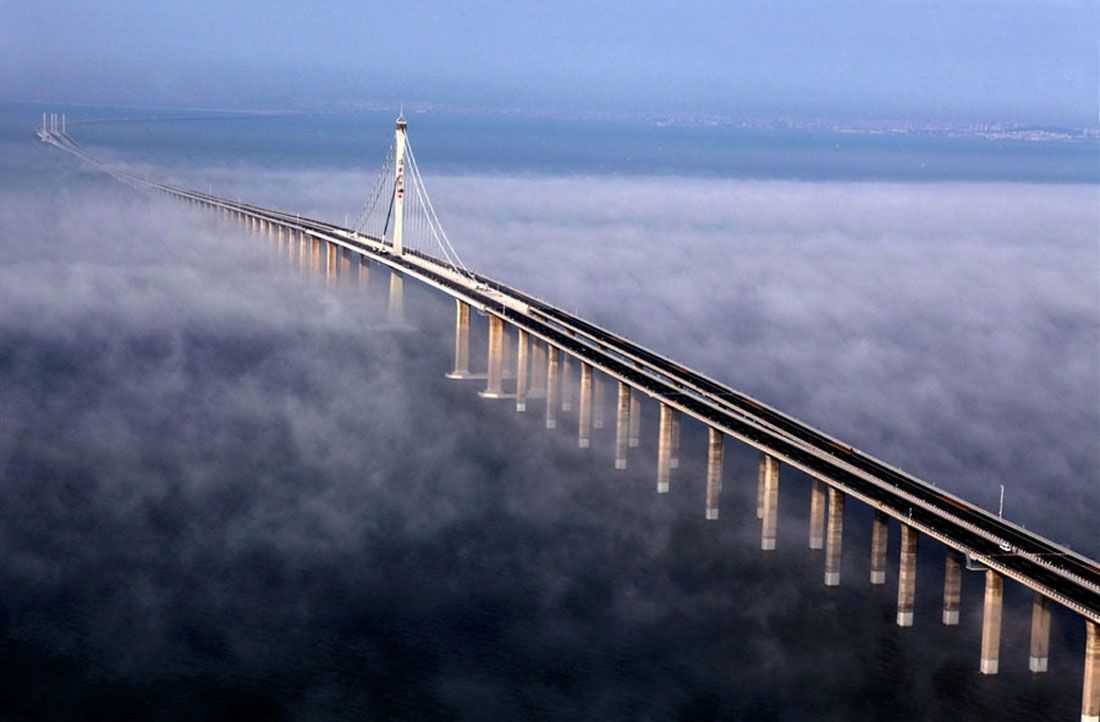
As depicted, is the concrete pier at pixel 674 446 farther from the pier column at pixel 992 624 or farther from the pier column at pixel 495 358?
the pier column at pixel 992 624

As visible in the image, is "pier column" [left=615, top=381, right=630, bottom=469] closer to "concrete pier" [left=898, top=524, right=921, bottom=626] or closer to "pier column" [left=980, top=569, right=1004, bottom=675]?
"concrete pier" [left=898, top=524, right=921, bottom=626]

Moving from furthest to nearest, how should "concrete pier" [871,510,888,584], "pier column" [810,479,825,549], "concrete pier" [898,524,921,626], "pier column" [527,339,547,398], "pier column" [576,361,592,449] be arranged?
"pier column" [527,339,547,398] → "pier column" [576,361,592,449] → "pier column" [810,479,825,549] → "concrete pier" [871,510,888,584] → "concrete pier" [898,524,921,626]

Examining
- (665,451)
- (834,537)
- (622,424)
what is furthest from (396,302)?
(834,537)

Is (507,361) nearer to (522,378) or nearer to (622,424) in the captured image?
(522,378)

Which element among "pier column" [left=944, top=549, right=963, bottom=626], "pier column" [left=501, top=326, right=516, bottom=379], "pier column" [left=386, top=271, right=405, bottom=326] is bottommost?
"pier column" [left=944, top=549, right=963, bottom=626]

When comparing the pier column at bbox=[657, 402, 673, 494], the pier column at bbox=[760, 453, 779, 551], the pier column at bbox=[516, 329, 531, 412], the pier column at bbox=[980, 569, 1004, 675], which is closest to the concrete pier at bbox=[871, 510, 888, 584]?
the pier column at bbox=[760, 453, 779, 551]

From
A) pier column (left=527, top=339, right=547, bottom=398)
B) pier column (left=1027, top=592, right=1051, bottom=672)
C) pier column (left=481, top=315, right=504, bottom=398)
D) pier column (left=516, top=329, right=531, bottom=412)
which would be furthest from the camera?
pier column (left=527, top=339, right=547, bottom=398)

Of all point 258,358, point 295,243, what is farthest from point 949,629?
point 295,243
